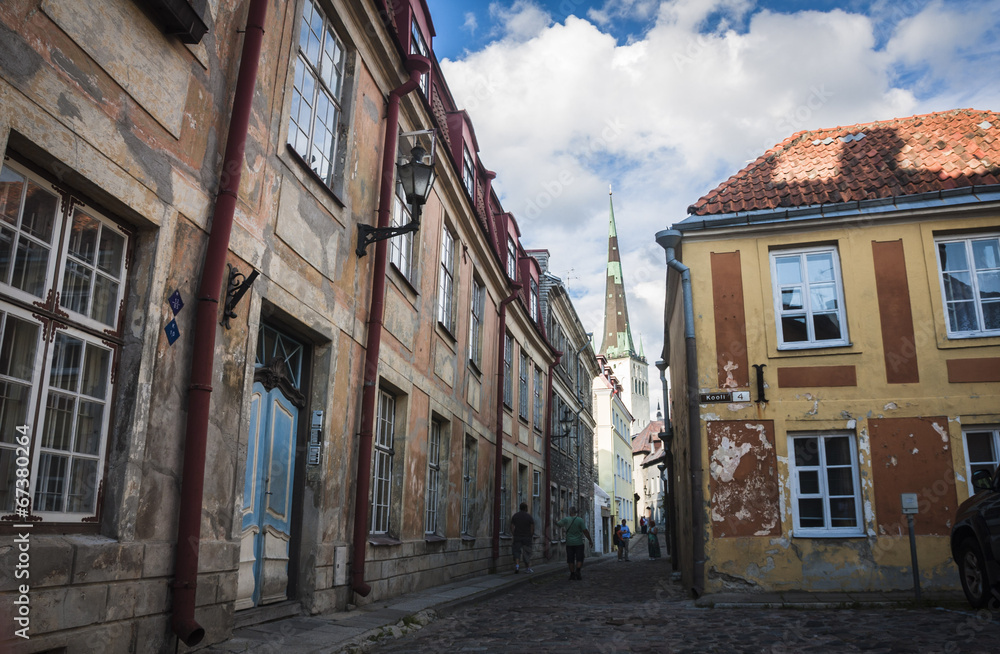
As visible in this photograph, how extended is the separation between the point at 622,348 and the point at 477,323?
92.1 meters

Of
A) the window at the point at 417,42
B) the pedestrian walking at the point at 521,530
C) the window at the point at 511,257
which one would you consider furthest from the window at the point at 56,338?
the window at the point at 511,257

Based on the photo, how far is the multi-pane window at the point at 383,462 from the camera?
32.8ft

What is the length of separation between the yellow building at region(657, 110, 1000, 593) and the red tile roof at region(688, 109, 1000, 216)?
0.19 ft

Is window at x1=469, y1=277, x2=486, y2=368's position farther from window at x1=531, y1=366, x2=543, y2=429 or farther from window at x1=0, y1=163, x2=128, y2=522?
window at x1=0, y1=163, x2=128, y2=522

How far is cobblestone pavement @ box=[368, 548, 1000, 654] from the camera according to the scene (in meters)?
6.59

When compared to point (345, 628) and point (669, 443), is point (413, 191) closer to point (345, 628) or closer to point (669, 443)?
point (345, 628)

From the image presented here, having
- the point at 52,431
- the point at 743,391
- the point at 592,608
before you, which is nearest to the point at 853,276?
the point at 743,391

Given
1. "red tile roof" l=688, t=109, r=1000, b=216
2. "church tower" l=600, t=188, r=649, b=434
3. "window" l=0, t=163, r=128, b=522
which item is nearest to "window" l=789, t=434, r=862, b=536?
"red tile roof" l=688, t=109, r=1000, b=216

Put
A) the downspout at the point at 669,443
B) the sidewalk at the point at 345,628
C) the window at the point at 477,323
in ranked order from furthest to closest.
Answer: the downspout at the point at 669,443 < the window at the point at 477,323 < the sidewalk at the point at 345,628

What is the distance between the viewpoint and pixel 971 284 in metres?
11.5

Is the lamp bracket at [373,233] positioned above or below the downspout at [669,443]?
above

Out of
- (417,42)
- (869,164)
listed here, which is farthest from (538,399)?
(417,42)

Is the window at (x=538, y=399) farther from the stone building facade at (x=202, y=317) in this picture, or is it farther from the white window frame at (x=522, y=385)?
the stone building facade at (x=202, y=317)

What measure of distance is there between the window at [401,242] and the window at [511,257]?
8889mm
